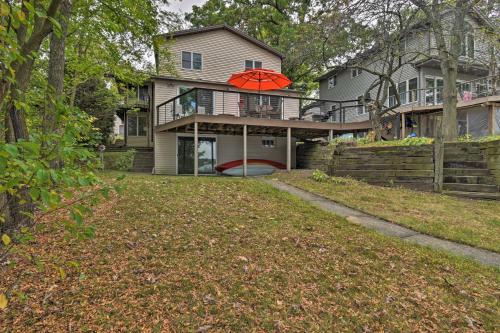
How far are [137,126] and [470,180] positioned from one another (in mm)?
19845

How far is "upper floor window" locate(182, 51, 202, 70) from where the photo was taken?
16.3 meters

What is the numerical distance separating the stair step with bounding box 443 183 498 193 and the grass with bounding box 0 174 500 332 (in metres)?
4.90

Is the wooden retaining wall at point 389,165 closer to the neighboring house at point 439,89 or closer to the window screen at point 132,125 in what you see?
the neighboring house at point 439,89

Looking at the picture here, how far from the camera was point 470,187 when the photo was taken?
25.5 ft

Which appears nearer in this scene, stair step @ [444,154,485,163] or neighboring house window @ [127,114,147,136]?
stair step @ [444,154,485,163]

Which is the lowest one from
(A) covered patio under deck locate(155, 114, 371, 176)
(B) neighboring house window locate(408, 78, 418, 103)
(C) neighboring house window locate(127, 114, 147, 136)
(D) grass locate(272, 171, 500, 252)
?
(D) grass locate(272, 171, 500, 252)

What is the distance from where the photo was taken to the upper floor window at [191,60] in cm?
1631

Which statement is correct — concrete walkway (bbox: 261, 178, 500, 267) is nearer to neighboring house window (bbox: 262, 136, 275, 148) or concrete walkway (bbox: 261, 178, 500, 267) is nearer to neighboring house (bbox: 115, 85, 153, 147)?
neighboring house window (bbox: 262, 136, 275, 148)

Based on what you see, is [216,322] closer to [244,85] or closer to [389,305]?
[389,305]

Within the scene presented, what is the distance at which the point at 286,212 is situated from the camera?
5867mm

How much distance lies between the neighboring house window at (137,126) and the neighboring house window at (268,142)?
9.36 metres

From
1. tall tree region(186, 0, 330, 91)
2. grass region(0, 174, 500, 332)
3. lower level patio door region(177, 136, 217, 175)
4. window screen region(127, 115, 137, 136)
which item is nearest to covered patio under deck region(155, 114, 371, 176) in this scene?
lower level patio door region(177, 136, 217, 175)

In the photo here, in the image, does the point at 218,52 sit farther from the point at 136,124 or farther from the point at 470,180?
the point at 470,180

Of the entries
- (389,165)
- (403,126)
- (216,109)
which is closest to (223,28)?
(216,109)
